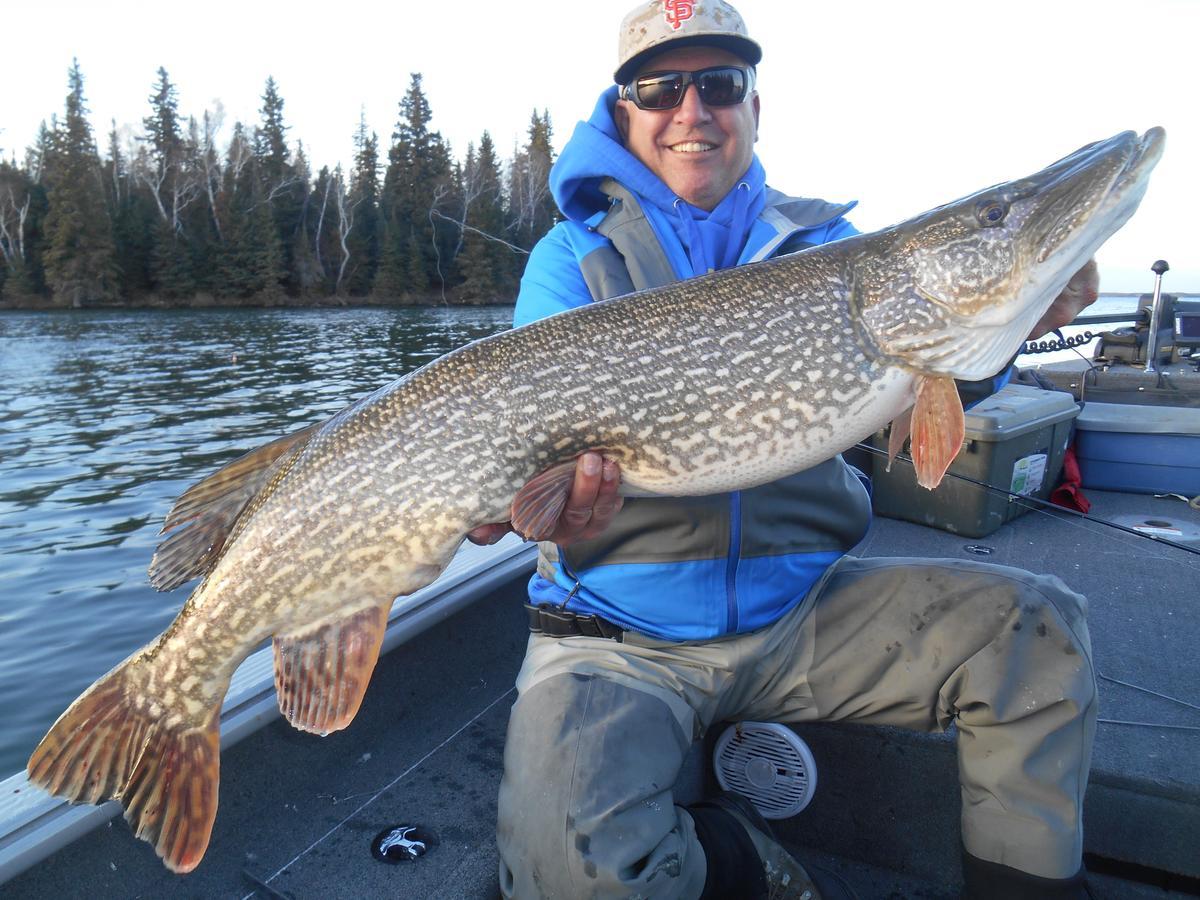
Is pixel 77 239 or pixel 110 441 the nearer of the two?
pixel 110 441

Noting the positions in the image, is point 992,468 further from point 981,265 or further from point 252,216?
point 252,216

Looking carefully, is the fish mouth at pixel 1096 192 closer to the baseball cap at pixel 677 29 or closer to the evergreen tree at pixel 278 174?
the baseball cap at pixel 677 29

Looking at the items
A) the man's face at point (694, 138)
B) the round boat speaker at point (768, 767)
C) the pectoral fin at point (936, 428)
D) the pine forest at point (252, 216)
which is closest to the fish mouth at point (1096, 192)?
the pectoral fin at point (936, 428)

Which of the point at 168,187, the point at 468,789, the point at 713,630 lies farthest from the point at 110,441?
the point at 168,187

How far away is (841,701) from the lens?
2051 mm

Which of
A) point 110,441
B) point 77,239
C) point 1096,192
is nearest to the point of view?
point 1096,192

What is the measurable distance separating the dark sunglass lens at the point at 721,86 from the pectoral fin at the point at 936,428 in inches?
44.6

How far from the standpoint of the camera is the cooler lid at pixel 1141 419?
4148mm

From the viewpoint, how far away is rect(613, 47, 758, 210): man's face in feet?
8.25

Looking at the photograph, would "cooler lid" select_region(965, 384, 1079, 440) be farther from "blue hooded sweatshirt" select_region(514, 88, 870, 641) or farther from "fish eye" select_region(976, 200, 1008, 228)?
"fish eye" select_region(976, 200, 1008, 228)

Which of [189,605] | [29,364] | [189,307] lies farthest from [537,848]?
[189,307]

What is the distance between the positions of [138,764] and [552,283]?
1.58 metres

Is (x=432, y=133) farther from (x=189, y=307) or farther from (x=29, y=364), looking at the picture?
(x=29, y=364)

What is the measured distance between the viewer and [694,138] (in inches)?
98.8
